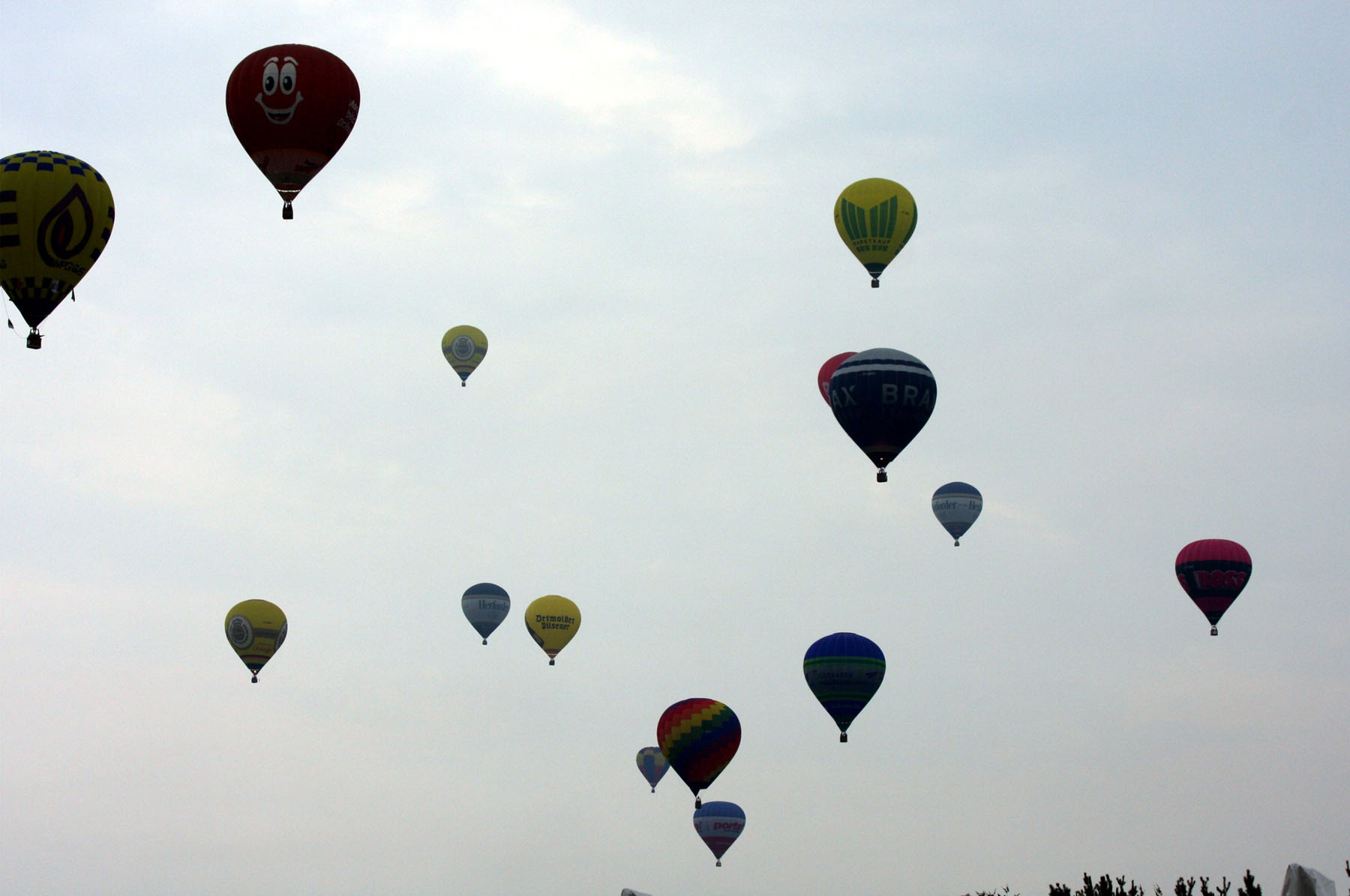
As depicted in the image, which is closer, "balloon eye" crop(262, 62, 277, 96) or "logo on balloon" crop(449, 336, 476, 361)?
"balloon eye" crop(262, 62, 277, 96)

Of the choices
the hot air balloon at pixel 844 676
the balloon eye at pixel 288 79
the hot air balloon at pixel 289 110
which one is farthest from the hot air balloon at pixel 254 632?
the balloon eye at pixel 288 79

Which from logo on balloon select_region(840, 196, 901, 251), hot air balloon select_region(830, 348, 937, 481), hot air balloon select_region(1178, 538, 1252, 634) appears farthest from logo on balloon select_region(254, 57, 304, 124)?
hot air balloon select_region(1178, 538, 1252, 634)

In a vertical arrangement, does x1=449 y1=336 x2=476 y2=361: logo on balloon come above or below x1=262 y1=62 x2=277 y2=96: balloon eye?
above

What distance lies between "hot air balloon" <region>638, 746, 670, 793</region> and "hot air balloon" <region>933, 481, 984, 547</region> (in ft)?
48.8

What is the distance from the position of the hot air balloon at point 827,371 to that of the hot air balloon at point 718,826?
1469 cm

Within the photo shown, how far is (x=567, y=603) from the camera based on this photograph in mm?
73688

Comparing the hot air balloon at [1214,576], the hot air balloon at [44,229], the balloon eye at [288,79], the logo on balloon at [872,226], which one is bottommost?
the hot air balloon at [44,229]

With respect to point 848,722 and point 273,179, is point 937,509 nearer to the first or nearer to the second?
point 848,722

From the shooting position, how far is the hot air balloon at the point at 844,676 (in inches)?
2041

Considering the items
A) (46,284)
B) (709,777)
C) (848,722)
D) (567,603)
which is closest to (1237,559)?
(848,722)

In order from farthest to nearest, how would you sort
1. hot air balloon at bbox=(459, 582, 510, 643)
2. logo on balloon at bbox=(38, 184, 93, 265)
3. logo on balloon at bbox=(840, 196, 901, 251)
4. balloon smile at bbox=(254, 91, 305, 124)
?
hot air balloon at bbox=(459, 582, 510, 643)
logo on balloon at bbox=(840, 196, 901, 251)
logo on balloon at bbox=(38, 184, 93, 265)
balloon smile at bbox=(254, 91, 305, 124)

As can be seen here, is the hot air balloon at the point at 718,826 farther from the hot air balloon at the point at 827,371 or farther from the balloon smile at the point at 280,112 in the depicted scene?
the balloon smile at the point at 280,112

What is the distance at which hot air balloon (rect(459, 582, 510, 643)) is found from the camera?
244 ft

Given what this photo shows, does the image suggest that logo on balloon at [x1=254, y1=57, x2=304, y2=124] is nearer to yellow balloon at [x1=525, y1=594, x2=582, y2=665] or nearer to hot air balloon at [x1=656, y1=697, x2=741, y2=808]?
hot air balloon at [x1=656, y1=697, x2=741, y2=808]
